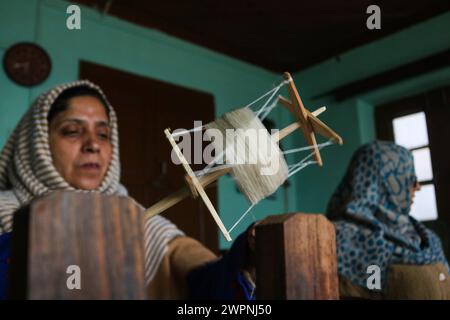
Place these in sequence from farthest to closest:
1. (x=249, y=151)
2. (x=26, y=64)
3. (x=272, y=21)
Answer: (x=272, y=21)
(x=26, y=64)
(x=249, y=151)

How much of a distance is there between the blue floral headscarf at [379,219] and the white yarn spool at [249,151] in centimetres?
124

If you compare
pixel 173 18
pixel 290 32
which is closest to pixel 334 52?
pixel 290 32

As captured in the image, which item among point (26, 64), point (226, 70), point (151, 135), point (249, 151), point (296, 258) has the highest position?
point (226, 70)

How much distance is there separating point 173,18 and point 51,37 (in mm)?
884

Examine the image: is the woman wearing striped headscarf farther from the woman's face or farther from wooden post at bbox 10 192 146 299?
wooden post at bbox 10 192 146 299

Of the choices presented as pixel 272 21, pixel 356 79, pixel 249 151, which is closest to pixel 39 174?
pixel 249 151

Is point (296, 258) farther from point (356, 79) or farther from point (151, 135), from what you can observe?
point (356, 79)

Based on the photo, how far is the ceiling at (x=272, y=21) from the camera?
2824 millimetres

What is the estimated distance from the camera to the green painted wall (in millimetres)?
2498

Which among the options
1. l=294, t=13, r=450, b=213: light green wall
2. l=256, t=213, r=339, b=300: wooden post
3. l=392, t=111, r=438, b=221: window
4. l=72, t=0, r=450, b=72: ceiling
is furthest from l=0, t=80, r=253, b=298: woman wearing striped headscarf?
l=294, t=13, r=450, b=213: light green wall

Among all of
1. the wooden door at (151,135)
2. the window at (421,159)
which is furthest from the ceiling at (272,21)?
the window at (421,159)

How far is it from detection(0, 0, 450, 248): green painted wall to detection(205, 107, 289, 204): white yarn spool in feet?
7.43

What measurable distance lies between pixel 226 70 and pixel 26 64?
5.51 ft

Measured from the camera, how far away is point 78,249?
26 centimetres
